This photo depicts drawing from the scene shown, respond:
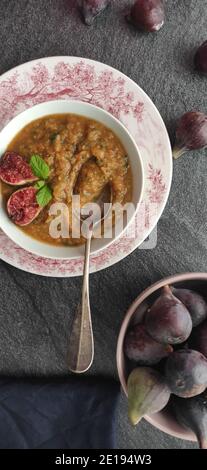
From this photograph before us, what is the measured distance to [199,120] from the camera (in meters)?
2.15

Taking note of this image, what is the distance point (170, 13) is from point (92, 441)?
6.41ft

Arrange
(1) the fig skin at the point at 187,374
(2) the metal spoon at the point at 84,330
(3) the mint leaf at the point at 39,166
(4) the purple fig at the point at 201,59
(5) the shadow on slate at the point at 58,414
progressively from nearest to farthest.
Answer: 1. (1) the fig skin at the point at 187,374
2. (3) the mint leaf at the point at 39,166
3. (2) the metal spoon at the point at 84,330
4. (4) the purple fig at the point at 201,59
5. (5) the shadow on slate at the point at 58,414

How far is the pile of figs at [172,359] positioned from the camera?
188 cm

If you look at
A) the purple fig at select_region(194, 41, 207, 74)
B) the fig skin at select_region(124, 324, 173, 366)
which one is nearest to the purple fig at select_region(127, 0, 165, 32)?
the purple fig at select_region(194, 41, 207, 74)

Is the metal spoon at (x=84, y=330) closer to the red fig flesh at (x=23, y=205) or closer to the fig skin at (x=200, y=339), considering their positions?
the red fig flesh at (x=23, y=205)

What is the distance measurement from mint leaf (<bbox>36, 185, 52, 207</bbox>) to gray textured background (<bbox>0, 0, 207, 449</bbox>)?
44cm

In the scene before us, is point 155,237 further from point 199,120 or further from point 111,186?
point 199,120

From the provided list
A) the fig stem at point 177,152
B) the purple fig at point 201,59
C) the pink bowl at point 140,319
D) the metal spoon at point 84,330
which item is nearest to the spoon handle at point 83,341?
the metal spoon at point 84,330

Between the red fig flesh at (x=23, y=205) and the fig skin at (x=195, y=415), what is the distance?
37.2 inches

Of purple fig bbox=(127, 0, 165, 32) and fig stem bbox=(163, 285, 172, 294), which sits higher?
purple fig bbox=(127, 0, 165, 32)

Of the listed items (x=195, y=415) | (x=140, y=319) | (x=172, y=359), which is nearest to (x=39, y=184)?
(x=140, y=319)

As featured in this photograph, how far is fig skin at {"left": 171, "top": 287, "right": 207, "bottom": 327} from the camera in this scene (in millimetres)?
2035

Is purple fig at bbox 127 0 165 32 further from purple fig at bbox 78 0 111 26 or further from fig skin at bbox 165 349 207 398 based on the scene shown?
fig skin at bbox 165 349 207 398
